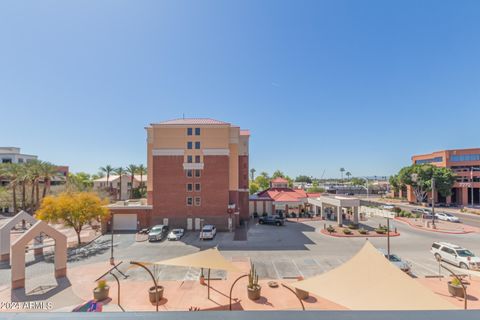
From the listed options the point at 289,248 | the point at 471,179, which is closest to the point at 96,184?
the point at 289,248

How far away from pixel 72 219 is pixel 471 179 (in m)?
83.0

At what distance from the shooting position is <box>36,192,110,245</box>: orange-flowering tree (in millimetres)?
24453

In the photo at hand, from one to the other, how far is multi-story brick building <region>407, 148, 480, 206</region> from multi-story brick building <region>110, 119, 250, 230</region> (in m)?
62.2

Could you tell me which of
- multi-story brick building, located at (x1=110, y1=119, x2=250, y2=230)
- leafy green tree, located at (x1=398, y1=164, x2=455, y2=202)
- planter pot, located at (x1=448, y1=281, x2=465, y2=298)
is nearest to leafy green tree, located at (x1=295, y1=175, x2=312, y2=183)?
leafy green tree, located at (x1=398, y1=164, x2=455, y2=202)

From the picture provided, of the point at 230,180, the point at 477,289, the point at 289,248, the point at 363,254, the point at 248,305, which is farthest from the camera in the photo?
the point at 230,180

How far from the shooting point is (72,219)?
2548 cm

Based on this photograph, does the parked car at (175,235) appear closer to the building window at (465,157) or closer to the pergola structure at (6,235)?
the pergola structure at (6,235)

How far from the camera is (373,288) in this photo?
940 cm

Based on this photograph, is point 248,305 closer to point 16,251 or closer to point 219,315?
point 219,315

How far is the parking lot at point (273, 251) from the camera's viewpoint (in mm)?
18406

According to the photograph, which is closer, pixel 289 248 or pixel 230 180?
pixel 289 248

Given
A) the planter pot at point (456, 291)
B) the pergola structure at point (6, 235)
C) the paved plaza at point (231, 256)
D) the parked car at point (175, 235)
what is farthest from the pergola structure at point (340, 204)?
the pergola structure at point (6, 235)

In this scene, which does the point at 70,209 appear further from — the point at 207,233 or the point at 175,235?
the point at 207,233

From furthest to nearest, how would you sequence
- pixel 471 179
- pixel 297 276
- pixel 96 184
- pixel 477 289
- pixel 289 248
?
pixel 96 184 → pixel 471 179 → pixel 289 248 → pixel 297 276 → pixel 477 289
